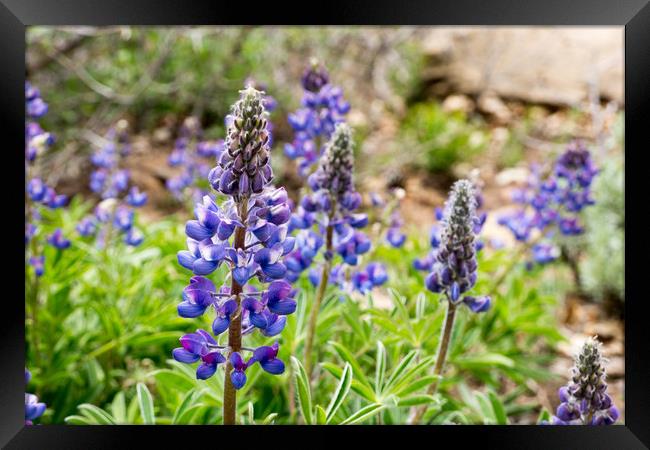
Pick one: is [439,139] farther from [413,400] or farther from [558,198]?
[413,400]

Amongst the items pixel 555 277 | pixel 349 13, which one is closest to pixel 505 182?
pixel 555 277

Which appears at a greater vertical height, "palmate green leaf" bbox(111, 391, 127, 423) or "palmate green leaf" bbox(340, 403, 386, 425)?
"palmate green leaf" bbox(340, 403, 386, 425)

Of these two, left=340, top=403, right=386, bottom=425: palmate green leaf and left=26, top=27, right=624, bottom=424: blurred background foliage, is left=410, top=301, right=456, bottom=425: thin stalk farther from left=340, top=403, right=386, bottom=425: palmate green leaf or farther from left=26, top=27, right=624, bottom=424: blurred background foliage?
left=340, top=403, right=386, bottom=425: palmate green leaf

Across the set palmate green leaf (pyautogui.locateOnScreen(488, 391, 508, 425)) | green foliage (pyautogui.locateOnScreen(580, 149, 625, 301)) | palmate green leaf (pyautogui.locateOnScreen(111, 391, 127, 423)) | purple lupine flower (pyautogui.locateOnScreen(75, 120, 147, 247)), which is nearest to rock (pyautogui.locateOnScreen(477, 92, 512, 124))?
green foliage (pyautogui.locateOnScreen(580, 149, 625, 301))

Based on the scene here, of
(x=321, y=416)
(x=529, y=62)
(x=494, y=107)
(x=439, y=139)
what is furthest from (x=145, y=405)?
(x=529, y=62)

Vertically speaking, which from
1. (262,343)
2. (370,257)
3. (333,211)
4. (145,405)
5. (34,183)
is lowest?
(145,405)

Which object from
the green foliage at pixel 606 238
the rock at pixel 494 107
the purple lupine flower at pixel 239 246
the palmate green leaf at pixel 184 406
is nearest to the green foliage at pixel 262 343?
the palmate green leaf at pixel 184 406

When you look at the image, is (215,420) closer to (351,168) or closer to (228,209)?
(351,168)

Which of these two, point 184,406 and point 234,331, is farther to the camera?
point 184,406
